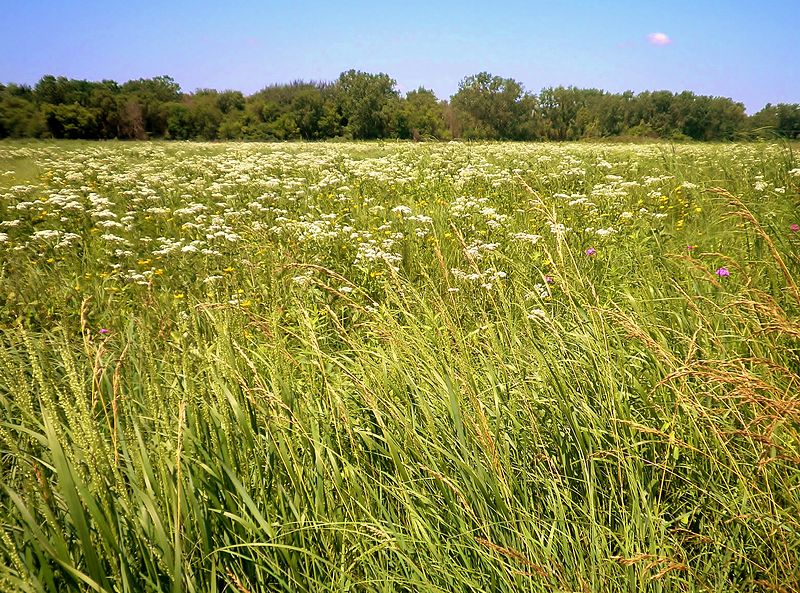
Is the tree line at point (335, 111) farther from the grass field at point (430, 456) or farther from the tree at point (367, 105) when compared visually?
the grass field at point (430, 456)

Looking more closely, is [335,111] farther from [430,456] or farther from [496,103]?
[430,456]

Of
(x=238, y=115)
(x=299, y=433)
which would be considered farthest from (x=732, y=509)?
(x=238, y=115)

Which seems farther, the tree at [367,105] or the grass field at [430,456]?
the tree at [367,105]

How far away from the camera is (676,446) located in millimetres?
1498

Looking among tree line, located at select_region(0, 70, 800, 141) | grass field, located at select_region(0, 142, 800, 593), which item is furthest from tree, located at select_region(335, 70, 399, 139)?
grass field, located at select_region(0, 142, 800, 593)

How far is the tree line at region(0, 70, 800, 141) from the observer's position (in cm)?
4859

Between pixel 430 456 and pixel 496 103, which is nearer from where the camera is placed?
pixel 430 456

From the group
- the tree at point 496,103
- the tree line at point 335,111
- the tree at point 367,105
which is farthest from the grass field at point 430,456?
the tree at point 496,103

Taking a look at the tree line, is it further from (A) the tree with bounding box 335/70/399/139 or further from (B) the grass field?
(B) the grass field

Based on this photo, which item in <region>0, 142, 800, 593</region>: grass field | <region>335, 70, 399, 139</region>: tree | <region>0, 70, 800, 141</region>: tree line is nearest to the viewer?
<region>0, 142, 800, 593</region>: grass field

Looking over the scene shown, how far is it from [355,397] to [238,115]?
216 ft

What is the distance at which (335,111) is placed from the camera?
6500cm

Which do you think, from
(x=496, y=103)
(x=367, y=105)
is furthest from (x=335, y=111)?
(x=496, y=103)

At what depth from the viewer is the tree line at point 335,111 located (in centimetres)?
4859
